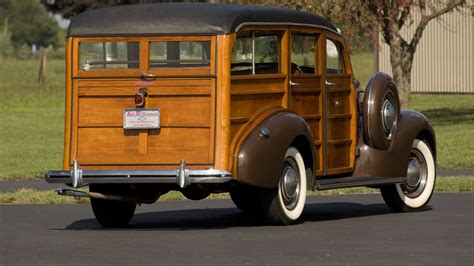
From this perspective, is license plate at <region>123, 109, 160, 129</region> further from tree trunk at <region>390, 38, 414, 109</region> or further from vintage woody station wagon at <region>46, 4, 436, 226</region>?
tree trunk at <region>390, 38, 414, 109</region>

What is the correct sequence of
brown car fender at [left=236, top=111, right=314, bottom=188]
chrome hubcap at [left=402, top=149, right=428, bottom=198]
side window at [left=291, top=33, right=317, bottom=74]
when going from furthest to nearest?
chrome hubcap at [left=402, top=149, right=428, bottom=198], side window at [left=291, top=33, right=317, bottom=74], brown car fender at [left=236, top=111, right=314, bottom=188]

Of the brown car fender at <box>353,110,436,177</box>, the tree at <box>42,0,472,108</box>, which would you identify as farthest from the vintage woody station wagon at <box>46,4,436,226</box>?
the tree at <box>42,0,472,108</box>

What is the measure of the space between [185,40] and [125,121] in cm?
93

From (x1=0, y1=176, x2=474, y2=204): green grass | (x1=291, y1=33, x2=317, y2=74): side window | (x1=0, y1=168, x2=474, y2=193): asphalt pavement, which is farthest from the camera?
(x1=0, y1=168, x2=474, y2=193): asphalt pavement

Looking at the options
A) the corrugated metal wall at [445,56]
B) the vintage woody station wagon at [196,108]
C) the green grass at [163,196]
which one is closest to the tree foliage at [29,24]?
the corrugated metal wall at [445,56]

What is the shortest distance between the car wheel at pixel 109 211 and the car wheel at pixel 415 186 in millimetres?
2784

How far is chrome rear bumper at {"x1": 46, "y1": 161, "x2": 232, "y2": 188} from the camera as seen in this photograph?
40.3ft

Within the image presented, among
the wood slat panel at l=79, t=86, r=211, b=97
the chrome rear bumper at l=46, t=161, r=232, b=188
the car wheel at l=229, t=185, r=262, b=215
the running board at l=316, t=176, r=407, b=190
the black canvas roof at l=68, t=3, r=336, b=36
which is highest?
the black canvas roof at l=68, t=3, r=336, b=36

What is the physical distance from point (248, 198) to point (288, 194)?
538 millimetres

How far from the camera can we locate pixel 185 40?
1292 centimetres

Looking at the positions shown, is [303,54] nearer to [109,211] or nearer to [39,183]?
[109,211]

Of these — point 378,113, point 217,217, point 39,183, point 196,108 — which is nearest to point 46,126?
point 39,183

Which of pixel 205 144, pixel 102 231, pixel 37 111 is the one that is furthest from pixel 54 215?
pixel 37 111

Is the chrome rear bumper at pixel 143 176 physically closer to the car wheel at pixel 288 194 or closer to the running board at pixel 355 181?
the car wheel at pixel 288 194
